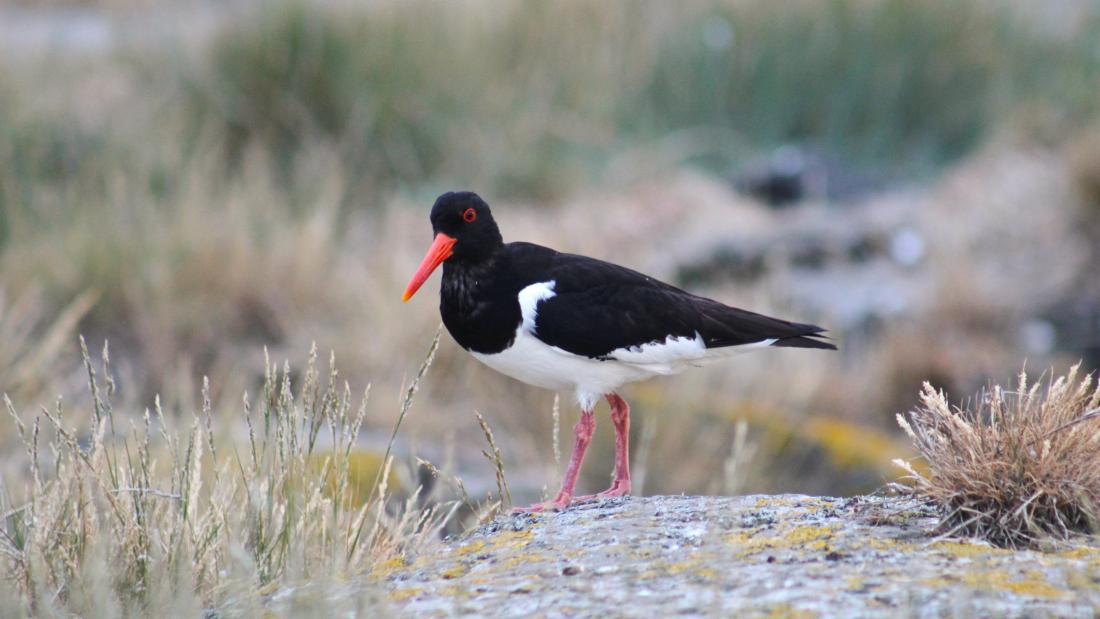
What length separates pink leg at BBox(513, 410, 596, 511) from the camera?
4.34 meters

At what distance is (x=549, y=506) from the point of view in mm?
4332

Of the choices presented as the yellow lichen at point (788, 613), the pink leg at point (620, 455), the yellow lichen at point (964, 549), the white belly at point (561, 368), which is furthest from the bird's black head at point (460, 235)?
the yellow lichen at point (788, 613)

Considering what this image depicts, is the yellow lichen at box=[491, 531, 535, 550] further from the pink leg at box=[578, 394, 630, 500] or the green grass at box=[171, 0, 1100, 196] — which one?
the green grass at box=[171, 0, 1100, 196]

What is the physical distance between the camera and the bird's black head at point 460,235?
4.82m

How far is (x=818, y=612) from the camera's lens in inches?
117

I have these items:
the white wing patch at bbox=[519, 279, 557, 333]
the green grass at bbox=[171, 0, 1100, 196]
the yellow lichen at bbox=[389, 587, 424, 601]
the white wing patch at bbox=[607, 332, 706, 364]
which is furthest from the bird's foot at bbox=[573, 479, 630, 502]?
the green grass at bbox=[171, 0, 1100, 196]

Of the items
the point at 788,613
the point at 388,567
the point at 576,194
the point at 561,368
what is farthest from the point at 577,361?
the point at 576,194

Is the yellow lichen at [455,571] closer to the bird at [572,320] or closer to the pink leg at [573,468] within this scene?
the pink leg at [573,468]

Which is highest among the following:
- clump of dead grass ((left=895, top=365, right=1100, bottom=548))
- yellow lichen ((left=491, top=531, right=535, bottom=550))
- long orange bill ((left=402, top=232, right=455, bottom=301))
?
long orange bill ((left=402, top=232, right=455, bottom=301))

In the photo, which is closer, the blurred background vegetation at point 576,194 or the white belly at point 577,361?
the white belly at point 577,361

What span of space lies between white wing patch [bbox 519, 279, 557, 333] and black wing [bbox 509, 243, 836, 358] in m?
0.02

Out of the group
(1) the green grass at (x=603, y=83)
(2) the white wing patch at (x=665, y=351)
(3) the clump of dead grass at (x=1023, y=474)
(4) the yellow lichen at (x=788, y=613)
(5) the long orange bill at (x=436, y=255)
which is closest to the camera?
(4) the yellow lichen at (x=788, y=613)

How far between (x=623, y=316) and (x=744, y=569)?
158 centimetres

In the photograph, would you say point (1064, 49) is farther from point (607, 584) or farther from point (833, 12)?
point (607, 584)
